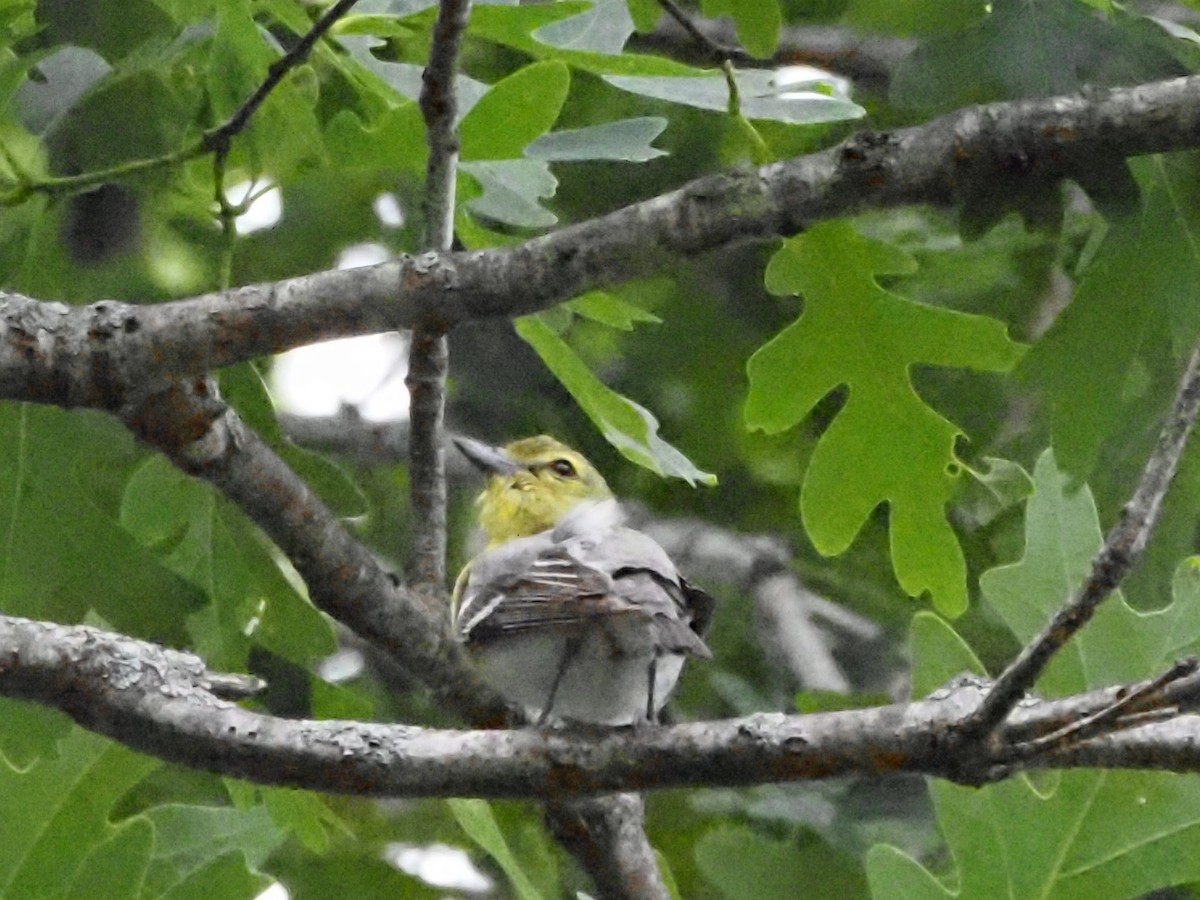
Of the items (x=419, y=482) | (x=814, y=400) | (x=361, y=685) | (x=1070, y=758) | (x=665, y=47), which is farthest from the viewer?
(x=361, y=685)

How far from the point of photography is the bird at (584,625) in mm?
2248

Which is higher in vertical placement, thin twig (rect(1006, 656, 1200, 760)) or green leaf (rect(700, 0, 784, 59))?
green leaf (rect(700, 0, 784, 59))

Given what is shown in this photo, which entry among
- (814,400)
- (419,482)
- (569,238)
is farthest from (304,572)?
(814,400)

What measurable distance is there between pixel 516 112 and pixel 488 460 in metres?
1.18

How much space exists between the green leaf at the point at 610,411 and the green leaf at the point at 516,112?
0.27 meters

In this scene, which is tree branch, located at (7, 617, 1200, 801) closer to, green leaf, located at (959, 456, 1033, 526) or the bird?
the bird

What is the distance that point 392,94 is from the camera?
2.72m

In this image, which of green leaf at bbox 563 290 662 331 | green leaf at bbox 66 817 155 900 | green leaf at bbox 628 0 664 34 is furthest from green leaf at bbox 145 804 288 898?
green leaf at bbox 628 0 664 34

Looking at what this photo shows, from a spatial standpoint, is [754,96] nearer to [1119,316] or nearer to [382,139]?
[382,139]

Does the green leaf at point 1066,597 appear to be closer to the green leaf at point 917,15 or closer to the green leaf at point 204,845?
the green leaf at point 917,15

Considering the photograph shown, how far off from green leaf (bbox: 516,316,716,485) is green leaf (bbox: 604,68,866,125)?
41 cm

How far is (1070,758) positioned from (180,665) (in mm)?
1073

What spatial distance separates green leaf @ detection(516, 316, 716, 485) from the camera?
2.66m

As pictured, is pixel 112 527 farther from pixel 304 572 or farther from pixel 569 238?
pixel 569 238
